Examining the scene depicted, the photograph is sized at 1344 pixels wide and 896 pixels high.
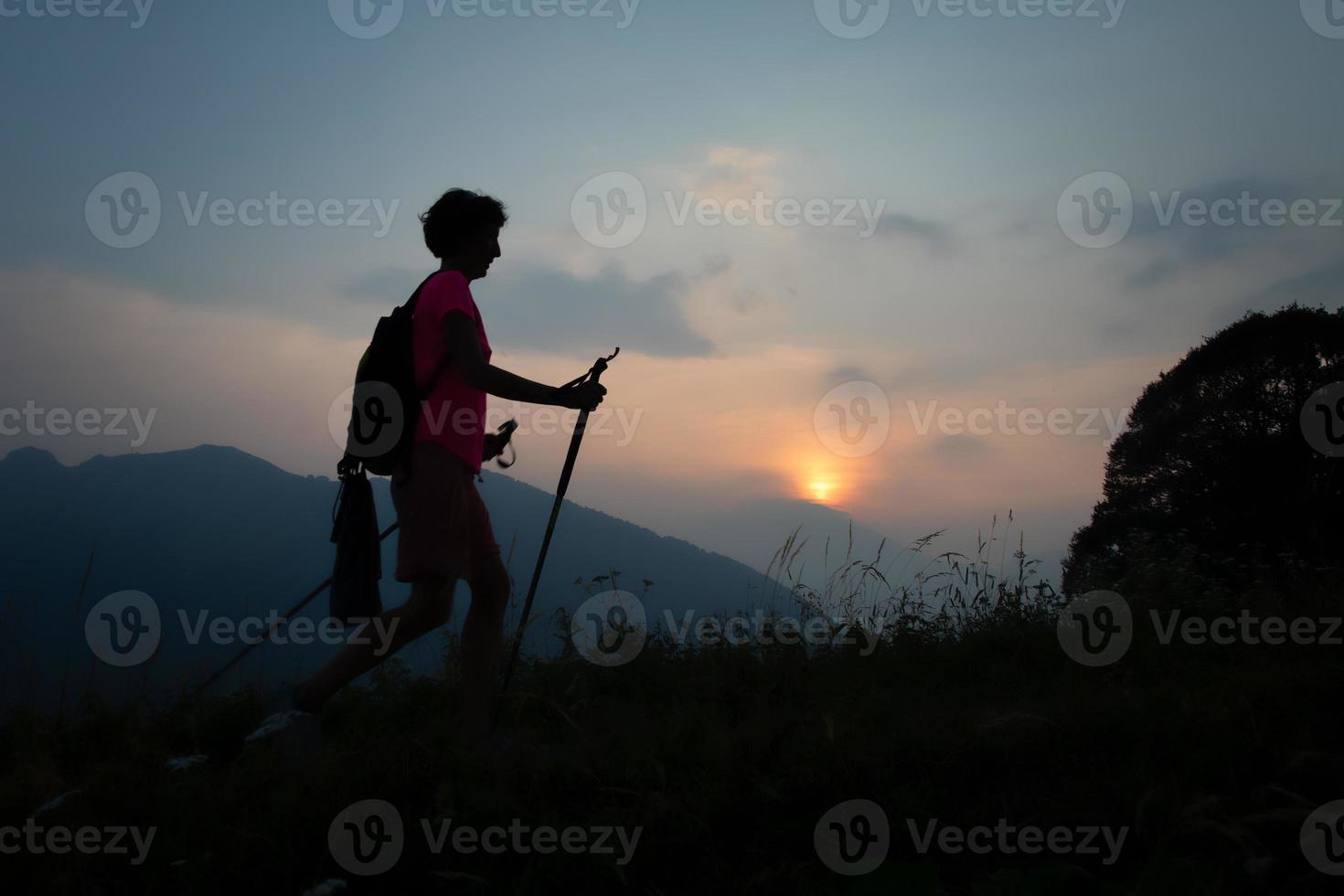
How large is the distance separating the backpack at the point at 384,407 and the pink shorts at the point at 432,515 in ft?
0.26

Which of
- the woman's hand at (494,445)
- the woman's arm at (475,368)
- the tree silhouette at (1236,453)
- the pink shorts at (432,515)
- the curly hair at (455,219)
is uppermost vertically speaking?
the tree silhouette at (1236,453)

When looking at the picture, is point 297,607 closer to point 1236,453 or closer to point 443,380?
point 443,380

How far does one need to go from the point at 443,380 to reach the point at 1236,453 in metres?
17.2

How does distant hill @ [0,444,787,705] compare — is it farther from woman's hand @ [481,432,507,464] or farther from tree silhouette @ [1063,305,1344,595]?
tree silhouette @ [1063,305,1344,595]

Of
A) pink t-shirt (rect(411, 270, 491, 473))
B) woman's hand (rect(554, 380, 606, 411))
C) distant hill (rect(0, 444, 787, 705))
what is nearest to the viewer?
pink t-shirt (rect(411, 270, 491, 473))

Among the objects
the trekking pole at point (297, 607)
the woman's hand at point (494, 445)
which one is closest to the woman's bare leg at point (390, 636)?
the trekking pole at point (297, 607)

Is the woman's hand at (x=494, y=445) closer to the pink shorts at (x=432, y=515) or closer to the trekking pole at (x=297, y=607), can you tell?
the trekking pole at (x=297, y=607)

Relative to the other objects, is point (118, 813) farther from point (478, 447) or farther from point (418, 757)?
point (478, 447)

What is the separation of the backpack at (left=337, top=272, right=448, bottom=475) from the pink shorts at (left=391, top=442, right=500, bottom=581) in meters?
0.08

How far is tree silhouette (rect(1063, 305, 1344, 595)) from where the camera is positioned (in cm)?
1512

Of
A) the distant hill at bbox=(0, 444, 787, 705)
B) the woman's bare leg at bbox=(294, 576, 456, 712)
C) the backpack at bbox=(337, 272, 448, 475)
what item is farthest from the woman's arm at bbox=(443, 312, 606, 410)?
the distant hill at bbox=(0, 444, 787, 705)

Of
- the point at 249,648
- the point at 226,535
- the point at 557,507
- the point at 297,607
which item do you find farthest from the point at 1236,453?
the point at 226,535

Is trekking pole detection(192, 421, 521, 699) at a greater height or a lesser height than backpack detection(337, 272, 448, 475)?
lesser

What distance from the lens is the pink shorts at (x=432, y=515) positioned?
3.43 meters
